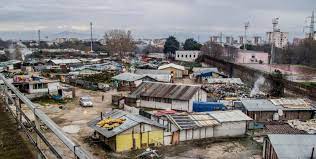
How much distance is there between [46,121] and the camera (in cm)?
987

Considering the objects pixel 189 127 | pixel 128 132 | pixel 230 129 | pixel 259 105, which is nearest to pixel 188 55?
pixel 259 105

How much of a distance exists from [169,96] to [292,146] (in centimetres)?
1292

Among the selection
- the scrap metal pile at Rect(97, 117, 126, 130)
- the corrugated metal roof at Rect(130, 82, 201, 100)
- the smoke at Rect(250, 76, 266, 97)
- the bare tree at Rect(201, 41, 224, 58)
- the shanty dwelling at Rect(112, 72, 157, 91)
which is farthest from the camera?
the bare tree at Rect(201, 41, 224, 58)

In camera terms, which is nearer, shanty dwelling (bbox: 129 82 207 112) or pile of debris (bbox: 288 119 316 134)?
pile of debris (bbox: 288 119 316 134)

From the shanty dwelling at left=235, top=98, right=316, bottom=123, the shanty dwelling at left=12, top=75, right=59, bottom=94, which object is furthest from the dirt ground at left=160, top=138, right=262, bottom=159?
the shanty dwelling at left=12, top=75, right=59, bottom=94

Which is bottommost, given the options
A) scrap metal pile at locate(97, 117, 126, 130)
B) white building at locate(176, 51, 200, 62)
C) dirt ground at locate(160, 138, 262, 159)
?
dirt ground at locate(160, 138, 262, 159)

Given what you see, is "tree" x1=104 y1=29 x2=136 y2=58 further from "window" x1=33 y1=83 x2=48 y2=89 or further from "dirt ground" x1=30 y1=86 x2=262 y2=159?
"dirt ground" x1=30 y1=86 x2=262 y2=159

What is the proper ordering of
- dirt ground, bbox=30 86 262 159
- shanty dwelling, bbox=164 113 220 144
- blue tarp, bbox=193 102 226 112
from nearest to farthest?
dirt ground, bbox=30 86 262 159 < shanty dwelling, bbox=164 113 220 144 < blue tarp, bbox=193 102 226 112

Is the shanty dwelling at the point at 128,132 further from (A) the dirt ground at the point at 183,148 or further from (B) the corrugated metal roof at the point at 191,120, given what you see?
(B) the corrugated metal roof at the point at 191,120

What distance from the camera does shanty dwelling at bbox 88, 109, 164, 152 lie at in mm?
16344

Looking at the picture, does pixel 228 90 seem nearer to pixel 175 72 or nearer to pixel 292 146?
pixel 175 72

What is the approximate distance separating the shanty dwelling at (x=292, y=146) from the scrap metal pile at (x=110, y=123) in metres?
7.57

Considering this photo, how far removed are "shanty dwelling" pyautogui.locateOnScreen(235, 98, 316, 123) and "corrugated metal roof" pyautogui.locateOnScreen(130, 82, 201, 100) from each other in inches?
174

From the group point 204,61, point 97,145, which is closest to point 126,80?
point 97,145
